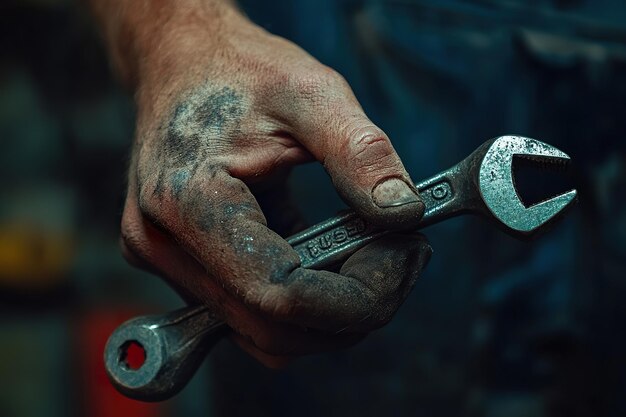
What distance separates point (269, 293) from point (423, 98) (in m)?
0.55

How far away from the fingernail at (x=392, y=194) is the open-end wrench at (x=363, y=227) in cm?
5

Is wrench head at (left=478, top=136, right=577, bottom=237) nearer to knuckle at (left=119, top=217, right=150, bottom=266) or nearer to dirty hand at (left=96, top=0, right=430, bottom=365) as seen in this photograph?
dirty hand at (left=96, top=0, right=430, bottom=365)

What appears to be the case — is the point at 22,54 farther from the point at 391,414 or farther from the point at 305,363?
the point at 391,414

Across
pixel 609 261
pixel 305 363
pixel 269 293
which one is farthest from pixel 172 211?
pixel 609 261

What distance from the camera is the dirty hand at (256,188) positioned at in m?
0.54

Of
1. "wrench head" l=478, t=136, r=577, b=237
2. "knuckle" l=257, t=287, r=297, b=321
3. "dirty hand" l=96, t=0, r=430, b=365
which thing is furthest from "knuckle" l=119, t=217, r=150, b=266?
"wrench head" l=478, t=136, r=577, b=237

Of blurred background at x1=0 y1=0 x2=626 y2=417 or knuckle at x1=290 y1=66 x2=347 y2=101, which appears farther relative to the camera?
blurred background at x1=0 y1=0 x2=626 y2=417

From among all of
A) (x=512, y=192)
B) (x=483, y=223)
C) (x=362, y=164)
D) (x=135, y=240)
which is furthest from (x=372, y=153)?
(x=483, y=223)

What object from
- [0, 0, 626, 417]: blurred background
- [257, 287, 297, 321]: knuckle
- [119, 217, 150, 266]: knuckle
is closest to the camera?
[257, 287, 297, 321]: knuckle

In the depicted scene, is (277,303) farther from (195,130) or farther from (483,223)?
(483,223)

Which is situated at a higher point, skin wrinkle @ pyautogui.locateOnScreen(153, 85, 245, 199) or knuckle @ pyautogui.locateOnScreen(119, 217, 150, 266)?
skin wrinkle @ pyautogui.locateOnScreen(153, 85, 245, 199)

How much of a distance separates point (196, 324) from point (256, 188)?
5.4 inches

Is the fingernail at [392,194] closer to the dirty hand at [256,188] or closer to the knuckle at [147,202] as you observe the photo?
the dirty hand at [256,188]

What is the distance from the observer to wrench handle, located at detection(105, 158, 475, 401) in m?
0.61
